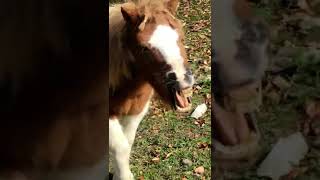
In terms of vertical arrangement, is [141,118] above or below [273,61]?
below

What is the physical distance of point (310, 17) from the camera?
2.21 metres

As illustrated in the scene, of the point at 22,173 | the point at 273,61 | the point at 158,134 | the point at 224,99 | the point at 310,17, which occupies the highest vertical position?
the point at 310,17

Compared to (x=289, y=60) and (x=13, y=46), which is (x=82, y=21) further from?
(x=289, y=60)

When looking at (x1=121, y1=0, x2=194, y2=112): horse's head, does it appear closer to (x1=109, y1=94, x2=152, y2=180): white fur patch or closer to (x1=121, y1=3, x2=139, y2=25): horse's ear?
(x1=121, y1=3, x2=139, y2=25): horse's ear

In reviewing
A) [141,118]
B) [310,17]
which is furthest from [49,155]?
[310,17]

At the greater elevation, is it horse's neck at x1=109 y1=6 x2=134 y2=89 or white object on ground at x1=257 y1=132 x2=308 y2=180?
horse's neck at x1=109 y1=6 x2=134 y2=89

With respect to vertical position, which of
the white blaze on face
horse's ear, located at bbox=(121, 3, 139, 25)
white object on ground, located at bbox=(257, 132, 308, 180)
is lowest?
white object on ground, located at bbox=(257, 132, 308, 180)

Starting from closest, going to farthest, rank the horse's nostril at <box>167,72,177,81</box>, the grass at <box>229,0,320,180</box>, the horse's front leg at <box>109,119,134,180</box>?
the grass at <box>229,0,320,180</box> < the horse's nostril at <box>167,72,177,81</box> < the horse's front leg at <box>109,119,134,180</box>

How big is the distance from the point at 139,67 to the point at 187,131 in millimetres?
335

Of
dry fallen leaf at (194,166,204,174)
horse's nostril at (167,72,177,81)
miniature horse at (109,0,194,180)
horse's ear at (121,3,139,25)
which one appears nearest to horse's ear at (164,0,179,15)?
miniature horse at (109,0,194,180)

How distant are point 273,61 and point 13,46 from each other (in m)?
1.04

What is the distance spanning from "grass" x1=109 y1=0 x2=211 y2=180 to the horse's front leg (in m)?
0.03

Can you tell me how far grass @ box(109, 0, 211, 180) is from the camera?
8.04 ft

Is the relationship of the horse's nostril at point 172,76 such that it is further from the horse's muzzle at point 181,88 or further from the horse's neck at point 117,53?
the horse's neck at point 117,53
